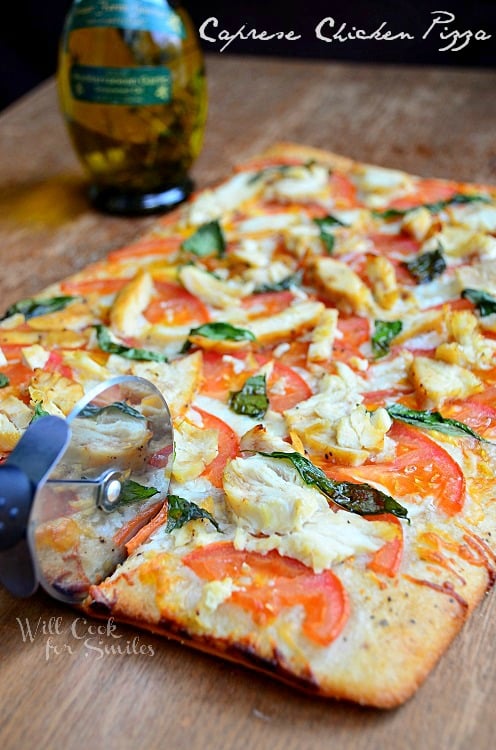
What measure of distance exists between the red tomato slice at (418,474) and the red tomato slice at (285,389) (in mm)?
289

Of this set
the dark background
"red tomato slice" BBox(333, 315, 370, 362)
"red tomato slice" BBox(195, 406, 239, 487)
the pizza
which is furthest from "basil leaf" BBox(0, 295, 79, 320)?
the dark background

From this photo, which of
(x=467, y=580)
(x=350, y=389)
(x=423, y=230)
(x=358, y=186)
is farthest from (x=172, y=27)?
(x=467, y=580)

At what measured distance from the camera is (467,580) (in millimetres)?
1743

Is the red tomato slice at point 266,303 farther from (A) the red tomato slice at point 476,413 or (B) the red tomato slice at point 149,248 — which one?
(A) the red tomato slice at point 476,413

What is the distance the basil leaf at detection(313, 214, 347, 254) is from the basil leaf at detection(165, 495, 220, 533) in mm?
1325

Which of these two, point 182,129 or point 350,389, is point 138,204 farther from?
point 350,389

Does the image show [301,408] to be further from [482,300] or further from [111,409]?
[482,300]

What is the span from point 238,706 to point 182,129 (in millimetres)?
2325

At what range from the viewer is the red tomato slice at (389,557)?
1.72 metres

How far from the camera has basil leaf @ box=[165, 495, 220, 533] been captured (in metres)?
1.83

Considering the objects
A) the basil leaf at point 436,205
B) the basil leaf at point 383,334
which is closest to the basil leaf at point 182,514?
the basil leaf at point 383,334

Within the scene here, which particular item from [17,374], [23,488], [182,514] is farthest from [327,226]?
[23,488]

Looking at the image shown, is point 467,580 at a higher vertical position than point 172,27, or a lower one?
lower

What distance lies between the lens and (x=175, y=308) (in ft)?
8.77
